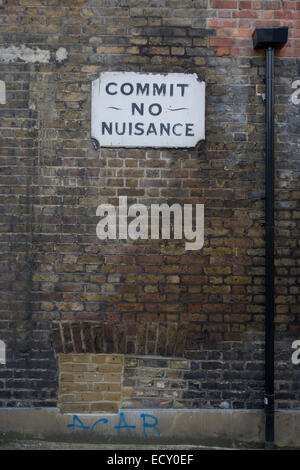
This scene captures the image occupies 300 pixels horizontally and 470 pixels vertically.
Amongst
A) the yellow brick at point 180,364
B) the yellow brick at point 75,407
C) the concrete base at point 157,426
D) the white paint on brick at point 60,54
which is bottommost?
the concrete base at point 157,426

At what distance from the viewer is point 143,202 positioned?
3469mm

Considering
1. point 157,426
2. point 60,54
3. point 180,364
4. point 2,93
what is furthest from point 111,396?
point 60,54

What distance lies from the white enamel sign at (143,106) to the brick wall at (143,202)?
0.29ft

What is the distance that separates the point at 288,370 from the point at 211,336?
0.71m

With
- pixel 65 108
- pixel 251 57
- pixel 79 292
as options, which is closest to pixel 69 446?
pixel 79 292

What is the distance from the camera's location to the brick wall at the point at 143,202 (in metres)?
3.45

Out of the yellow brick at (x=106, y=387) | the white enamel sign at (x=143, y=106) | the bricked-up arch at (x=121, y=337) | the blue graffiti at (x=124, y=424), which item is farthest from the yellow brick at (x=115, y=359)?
the white enamel sign at (x=143, y=106)

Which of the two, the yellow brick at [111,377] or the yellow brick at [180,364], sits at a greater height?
the yellow brick at [180,364]

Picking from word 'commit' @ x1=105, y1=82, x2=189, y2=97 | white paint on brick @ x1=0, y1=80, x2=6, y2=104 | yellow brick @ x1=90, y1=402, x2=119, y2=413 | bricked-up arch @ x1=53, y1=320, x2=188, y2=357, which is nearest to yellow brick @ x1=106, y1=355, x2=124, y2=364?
bricked-up arch @ x1=53, y1=320, x2=188, y2=357

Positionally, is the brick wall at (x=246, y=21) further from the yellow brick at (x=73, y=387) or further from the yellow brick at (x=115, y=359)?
the yellow brick at (x=73, y=387)

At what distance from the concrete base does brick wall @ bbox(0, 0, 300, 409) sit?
0.11 meters

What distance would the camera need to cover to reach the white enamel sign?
3.45 m

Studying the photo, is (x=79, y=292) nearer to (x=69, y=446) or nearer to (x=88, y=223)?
(x=88, y=223)

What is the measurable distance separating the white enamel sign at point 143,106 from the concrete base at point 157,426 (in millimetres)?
2277
